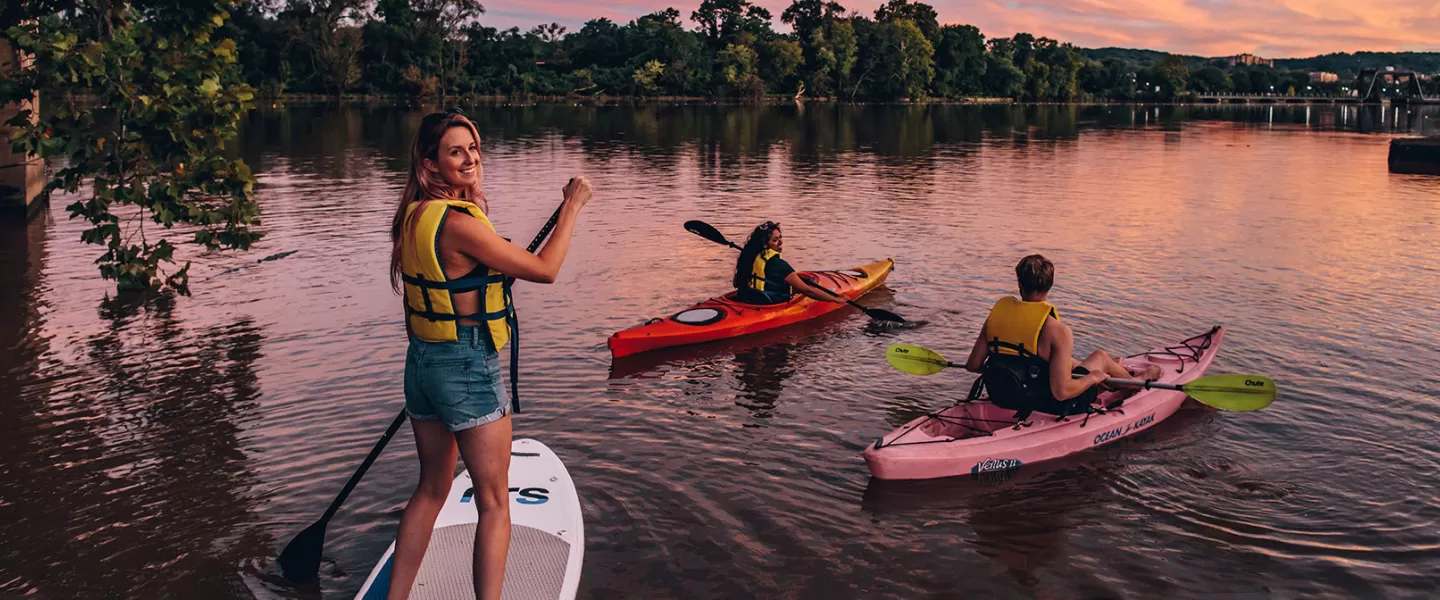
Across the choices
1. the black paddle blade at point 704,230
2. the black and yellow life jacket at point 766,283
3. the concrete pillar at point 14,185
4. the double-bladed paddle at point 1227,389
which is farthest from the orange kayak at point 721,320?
the concrete pillar at point 14,185

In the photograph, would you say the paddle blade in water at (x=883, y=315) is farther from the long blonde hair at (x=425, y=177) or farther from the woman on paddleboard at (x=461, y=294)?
the long blonde hair at (x=425, y=177)

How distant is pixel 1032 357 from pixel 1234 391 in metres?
1.85

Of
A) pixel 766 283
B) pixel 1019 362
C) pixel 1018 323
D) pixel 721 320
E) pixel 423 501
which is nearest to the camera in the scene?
pixel 423 501

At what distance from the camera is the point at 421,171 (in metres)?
3.96

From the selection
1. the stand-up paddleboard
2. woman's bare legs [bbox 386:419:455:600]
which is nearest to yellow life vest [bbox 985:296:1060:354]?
the stand-up paddleboard

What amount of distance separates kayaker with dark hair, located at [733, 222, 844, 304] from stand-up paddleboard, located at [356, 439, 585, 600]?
17.9 ft

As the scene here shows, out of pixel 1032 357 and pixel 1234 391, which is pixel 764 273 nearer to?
pixel 1032 357

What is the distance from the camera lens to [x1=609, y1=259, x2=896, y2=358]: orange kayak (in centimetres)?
1041

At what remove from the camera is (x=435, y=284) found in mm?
3910

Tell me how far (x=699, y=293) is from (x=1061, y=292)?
15.9 feet

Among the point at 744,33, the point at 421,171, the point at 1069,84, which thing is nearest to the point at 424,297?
the point at 421,171

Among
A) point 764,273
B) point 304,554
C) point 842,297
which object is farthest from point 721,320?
point 304,554

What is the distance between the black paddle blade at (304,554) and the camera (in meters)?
5.55

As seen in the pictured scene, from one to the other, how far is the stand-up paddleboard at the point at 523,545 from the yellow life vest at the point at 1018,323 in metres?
3.37
